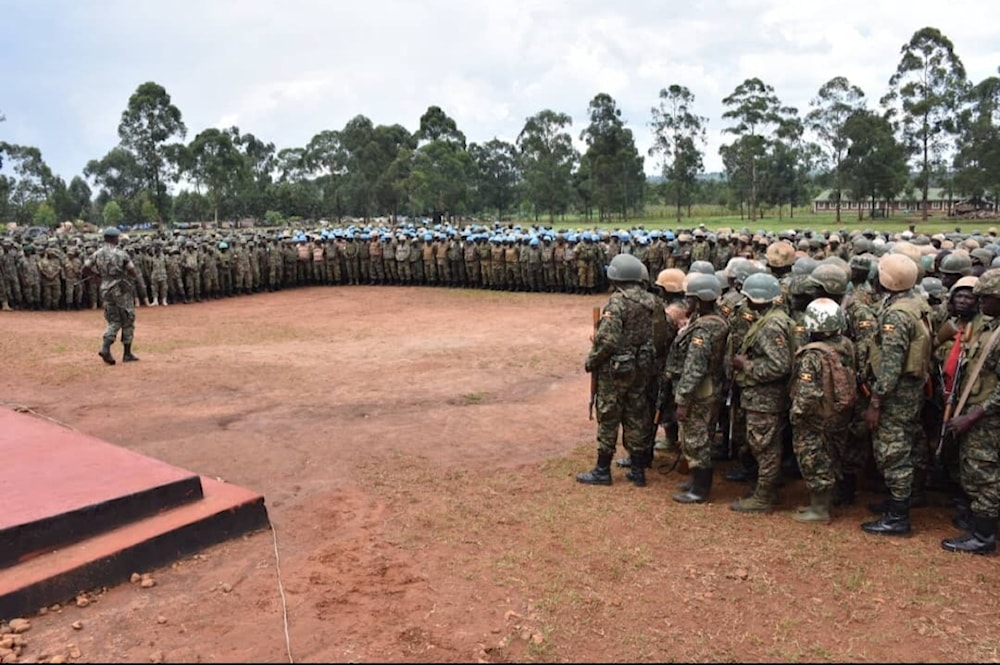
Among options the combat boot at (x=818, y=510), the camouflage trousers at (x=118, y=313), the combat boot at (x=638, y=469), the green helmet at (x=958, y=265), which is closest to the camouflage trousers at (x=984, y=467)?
the combat boot at (x=818, y=510)

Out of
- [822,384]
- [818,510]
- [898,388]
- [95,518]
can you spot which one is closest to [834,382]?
[822,384]

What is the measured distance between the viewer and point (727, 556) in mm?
4473

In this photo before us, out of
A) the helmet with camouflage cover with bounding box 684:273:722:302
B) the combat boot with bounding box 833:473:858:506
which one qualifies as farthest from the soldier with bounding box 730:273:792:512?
the combat boot with bounding box 833:473:858:506

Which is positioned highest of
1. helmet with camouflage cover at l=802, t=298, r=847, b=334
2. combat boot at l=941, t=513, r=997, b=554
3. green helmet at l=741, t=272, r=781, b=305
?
green helmet at l=741, t=272, r=781, b=305

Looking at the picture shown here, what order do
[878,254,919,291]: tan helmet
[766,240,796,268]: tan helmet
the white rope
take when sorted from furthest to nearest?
[766,240,796,268]: tan helmet → [878,254,919,291]: tan helmet → the white rope

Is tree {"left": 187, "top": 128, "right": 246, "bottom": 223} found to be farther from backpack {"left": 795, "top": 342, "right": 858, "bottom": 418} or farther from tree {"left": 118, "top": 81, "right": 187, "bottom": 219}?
backpack {"left": 795, "top": 342, "right": 858, "bottom": 418}

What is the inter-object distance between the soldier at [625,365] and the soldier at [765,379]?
71 cm

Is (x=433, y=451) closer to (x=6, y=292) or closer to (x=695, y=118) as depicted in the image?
(x=6, y=292)

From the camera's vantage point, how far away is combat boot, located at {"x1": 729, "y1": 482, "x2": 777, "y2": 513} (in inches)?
205

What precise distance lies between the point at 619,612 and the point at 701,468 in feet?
6.10

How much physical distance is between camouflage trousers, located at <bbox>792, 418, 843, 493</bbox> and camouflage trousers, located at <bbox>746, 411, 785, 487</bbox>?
5.6 inches

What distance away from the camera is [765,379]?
5.00 meters

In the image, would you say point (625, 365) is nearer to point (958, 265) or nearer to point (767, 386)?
point (767, 386)

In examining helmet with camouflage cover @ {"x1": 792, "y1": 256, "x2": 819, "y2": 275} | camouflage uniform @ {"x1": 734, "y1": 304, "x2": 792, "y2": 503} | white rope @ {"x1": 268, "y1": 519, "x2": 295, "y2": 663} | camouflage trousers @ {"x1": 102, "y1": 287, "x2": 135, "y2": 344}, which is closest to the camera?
white rope @ {"x1": 268, "y1": 519, "x2": 295, "y2": 663}
